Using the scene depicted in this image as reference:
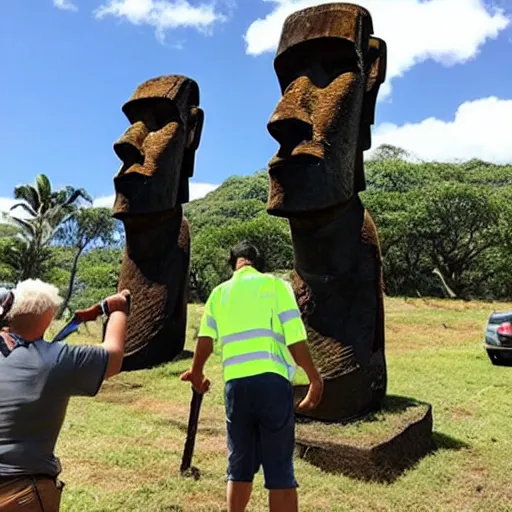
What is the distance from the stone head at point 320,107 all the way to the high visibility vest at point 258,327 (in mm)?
2053

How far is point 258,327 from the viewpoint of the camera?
3.00 metres

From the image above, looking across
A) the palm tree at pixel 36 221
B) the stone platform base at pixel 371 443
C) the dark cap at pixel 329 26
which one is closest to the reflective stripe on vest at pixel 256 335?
the stone platform base at pixel 371 443

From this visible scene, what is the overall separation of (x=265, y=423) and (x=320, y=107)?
3066 mm

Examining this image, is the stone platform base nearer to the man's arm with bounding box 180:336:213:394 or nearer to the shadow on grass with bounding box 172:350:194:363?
the man's arm with bounding box 180:336:213:394

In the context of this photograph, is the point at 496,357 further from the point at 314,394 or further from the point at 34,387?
the point at 34,387

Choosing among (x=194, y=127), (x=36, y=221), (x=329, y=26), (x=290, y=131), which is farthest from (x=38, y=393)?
(x=36, y=221)

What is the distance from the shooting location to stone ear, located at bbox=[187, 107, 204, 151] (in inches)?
371

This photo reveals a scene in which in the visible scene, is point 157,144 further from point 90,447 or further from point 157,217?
point 90,447

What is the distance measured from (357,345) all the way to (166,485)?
1827mm

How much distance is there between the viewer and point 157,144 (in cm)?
880

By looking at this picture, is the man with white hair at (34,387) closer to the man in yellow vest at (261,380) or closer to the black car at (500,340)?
the man in yellow vest at (261,380)

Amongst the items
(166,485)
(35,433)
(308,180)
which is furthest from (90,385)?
(308,180)

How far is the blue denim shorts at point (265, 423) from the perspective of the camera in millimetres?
2914

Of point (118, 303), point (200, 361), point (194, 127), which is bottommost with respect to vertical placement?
point (200, 361)
